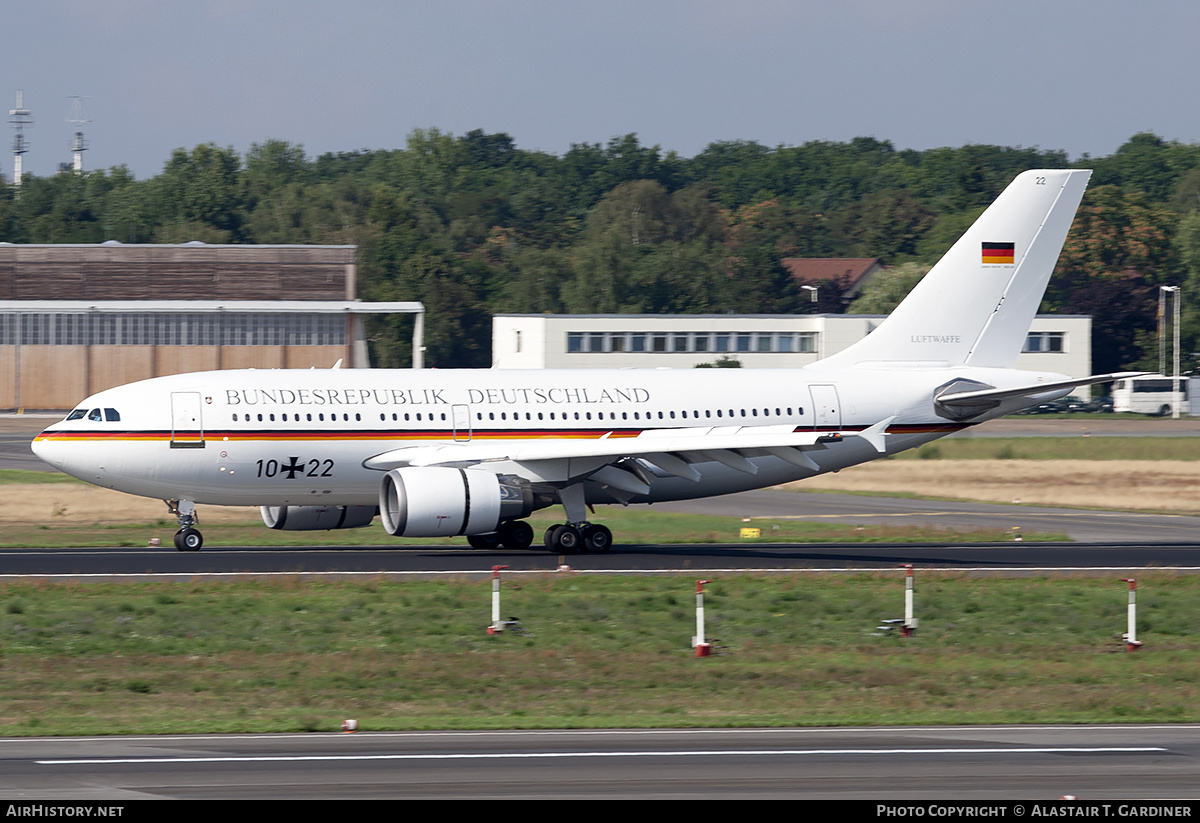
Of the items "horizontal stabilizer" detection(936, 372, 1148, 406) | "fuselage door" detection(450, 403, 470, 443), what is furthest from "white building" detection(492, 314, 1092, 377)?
"fuselage door" detection(450, 403, 470, 443)

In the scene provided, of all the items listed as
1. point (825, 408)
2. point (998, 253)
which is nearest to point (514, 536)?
point (825, 408)

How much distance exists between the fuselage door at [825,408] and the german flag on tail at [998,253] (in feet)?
20.3

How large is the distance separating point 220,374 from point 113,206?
14963cm

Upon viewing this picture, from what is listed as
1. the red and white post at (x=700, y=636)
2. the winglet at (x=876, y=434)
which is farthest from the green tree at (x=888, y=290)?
the red and white post at (x=700, y=636)

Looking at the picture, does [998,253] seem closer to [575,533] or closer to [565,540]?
[575,533]

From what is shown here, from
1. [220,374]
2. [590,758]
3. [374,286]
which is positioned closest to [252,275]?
[374,286]

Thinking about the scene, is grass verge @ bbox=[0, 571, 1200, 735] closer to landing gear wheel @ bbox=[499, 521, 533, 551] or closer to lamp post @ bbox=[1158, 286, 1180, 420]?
landing gear wheel @ bbox=[499, 521, 533, 551]

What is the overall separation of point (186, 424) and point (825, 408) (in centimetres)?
1654

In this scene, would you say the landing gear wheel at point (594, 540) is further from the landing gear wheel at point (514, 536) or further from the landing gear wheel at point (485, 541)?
the landing gear wheel at point (485, 541)

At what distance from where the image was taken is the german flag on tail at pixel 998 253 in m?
43.3

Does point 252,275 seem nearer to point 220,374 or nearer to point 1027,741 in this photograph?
point 220,374

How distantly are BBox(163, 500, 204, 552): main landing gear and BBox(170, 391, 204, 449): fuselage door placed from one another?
172 centimetres

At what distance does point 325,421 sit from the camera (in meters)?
37.3

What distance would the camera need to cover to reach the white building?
105m
